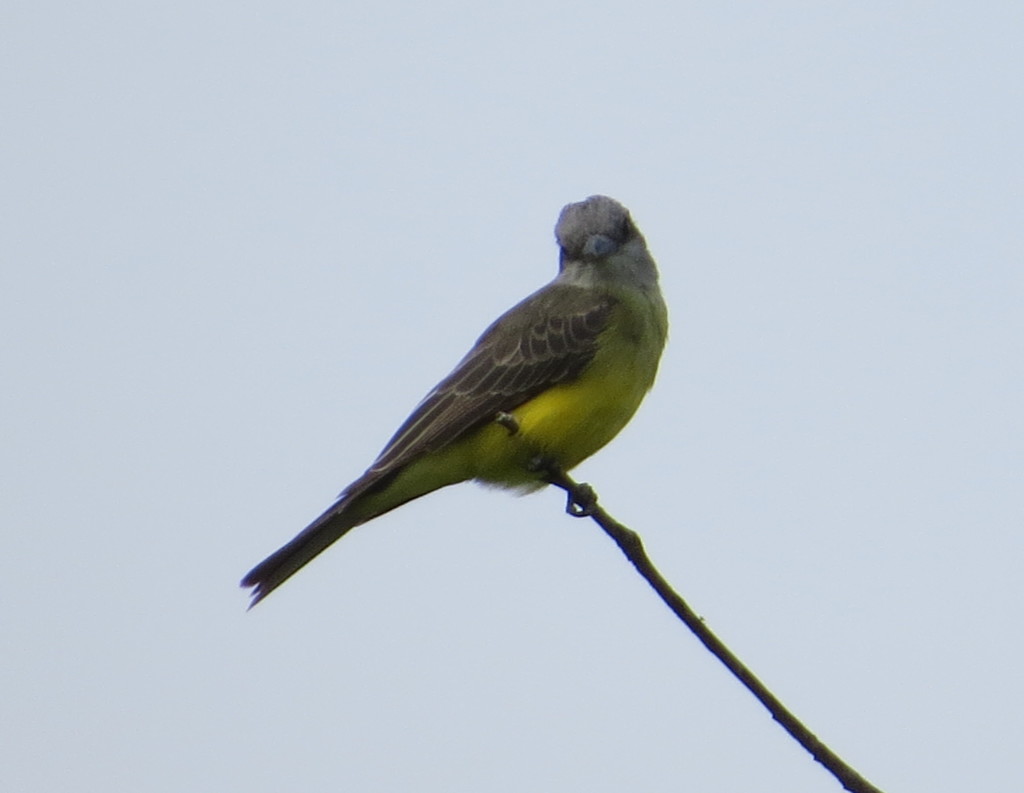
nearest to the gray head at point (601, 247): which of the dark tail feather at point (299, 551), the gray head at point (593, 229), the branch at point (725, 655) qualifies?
the gray head at point (593, 229)

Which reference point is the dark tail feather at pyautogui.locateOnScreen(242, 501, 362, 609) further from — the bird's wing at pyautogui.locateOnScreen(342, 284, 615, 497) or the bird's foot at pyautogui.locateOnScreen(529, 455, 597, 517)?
the bird's foot at pyautogui.locateOnScreen(529, 455, 597, 517)

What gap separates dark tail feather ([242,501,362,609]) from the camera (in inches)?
303

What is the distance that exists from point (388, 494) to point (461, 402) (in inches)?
26.0

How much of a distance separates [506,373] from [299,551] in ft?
5.12

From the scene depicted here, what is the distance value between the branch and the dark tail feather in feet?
9.19

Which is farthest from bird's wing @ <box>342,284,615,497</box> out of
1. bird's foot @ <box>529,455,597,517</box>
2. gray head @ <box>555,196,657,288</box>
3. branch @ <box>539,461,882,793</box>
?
branch @ <box>539,461,882,793</box>

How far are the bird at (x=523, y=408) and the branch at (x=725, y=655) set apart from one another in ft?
8.17

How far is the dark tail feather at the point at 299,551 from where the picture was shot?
7.70 metres

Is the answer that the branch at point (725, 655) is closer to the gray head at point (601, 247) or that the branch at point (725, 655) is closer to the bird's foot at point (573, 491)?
the bird's foot at point (573, 491)

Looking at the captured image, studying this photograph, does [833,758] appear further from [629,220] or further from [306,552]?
[629,220]

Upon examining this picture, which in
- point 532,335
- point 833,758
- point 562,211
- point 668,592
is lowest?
point 833,758

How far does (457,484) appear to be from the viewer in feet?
27.7

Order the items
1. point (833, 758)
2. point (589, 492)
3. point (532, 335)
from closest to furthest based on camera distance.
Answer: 1. point (833, 758)
2. point (589, 492)
3. point (532, 335)

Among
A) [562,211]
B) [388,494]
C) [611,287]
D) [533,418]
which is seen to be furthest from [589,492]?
[562,211]
